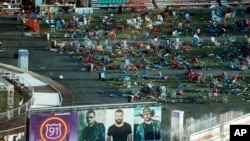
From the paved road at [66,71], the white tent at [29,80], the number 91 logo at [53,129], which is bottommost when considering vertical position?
the paved road at [66,71]

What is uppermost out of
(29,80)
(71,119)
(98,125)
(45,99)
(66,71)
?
(71,119)

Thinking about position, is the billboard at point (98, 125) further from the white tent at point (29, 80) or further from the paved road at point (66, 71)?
the white tent at point (29, 80)

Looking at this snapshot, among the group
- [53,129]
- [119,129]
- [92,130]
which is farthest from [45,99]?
[53,129]

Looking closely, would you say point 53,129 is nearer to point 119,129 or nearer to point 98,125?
point 98,125

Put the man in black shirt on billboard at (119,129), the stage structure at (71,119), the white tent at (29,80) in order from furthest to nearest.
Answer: the white tent at (29,80) → the man in black shirt on billboard at (119,129) → the stage structure at (71,119)

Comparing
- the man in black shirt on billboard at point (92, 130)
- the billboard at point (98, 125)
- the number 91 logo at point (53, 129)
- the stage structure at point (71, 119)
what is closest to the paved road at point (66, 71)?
the billboard at point (98, 125)

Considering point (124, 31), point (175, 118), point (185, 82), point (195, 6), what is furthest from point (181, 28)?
point (175, 118)

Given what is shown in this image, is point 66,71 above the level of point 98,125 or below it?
below
